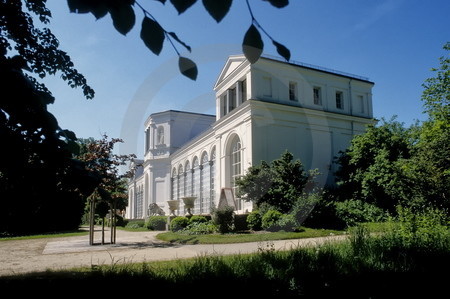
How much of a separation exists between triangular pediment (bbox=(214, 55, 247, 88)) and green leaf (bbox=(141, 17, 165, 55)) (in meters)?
22.4

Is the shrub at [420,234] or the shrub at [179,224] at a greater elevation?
the shrub at [420,234]

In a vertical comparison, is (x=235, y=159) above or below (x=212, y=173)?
above

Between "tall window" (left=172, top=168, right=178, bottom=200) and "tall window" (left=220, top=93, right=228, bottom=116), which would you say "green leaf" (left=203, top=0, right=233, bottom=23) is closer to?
"tall window" (left=220, top=93, right=228, bottom=116)

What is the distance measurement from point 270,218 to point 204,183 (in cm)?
→ 1500

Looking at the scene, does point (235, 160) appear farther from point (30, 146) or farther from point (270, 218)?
point (30, 146)

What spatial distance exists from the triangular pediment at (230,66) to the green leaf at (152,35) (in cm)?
2238

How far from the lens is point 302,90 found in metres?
24.0

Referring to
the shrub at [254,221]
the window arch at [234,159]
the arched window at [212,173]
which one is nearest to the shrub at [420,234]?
the shrub at [254,221]

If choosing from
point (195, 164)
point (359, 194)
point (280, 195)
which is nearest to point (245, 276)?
point (280, 195)

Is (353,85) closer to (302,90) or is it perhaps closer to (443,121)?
(302,90)

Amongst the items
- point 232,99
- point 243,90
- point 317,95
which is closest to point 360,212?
point 317,95

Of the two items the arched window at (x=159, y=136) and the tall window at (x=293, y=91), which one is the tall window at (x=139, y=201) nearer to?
the arched window at (x=159, y=136)

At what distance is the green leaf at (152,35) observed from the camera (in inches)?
63.9

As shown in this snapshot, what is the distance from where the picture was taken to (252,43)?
1.65 meters
